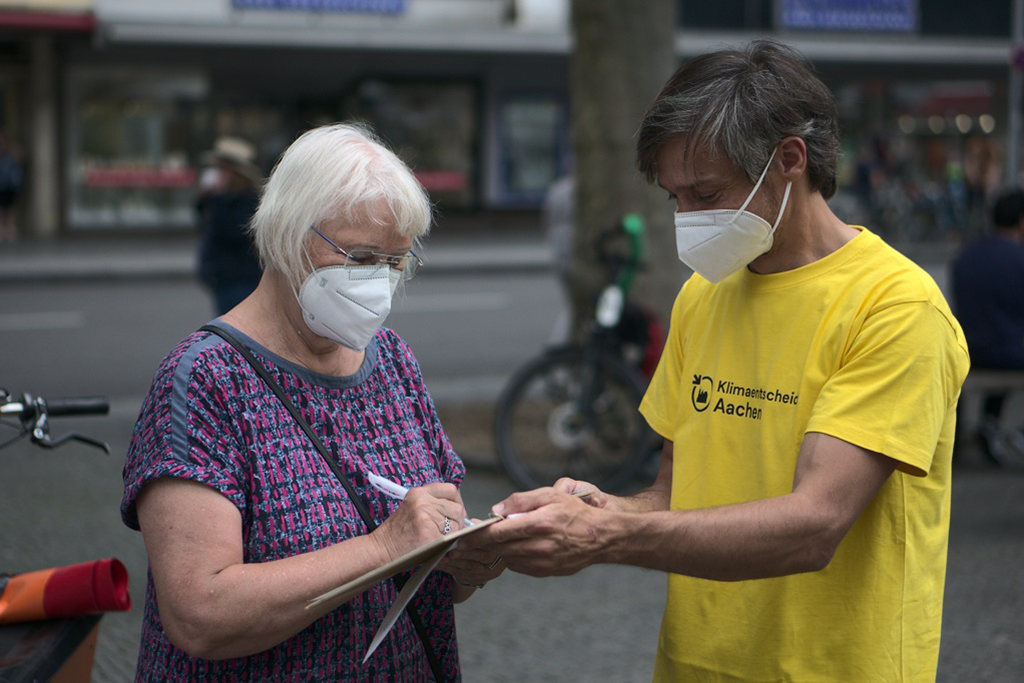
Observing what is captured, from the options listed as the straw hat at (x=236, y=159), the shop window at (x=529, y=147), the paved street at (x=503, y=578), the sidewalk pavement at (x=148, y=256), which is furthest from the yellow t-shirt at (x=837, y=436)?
the shop window at (x=529, y=147)

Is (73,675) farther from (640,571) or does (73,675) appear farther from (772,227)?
(640,571)

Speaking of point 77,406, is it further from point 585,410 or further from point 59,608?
point 585,410

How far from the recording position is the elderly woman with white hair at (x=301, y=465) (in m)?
1.89

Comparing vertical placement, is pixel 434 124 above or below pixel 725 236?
above

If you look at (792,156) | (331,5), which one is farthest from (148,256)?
(792,156)

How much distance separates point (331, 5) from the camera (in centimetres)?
2230

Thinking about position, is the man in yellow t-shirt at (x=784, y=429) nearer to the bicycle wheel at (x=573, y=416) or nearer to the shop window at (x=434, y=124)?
the bicycle wheel at (x=573, y=416)

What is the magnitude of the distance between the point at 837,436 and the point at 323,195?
0.98 metres

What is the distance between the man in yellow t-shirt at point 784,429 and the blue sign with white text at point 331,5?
20.9 meters

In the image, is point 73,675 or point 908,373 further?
point 73,675

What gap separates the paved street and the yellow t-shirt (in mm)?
2277

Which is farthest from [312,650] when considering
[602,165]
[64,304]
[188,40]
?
[188,40]

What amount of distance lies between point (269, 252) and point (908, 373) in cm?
115

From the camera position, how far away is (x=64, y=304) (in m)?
14.1
